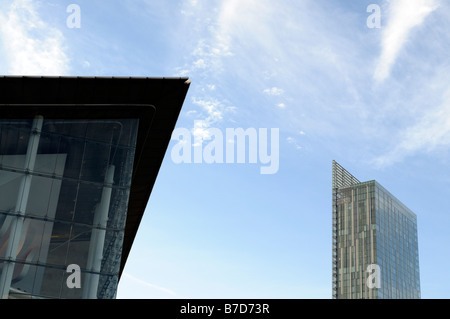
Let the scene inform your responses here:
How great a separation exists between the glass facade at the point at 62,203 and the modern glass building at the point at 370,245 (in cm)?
14062

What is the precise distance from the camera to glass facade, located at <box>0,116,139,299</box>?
22656 millimetres

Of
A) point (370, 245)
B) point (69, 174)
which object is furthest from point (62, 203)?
point (370, 245)

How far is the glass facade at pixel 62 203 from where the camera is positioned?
74.3 feet

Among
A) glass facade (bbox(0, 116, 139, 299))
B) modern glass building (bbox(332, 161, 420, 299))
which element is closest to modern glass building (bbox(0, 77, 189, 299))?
glass facade (bbox(0, 116, 139, 299))

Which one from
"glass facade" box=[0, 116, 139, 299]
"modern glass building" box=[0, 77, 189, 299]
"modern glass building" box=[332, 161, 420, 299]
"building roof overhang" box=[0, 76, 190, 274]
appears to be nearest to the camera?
"glass facade" box=[0, 116, 139, 299]

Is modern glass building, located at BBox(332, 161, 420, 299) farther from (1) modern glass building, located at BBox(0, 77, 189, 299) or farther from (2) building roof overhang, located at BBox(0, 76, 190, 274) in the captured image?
(1) modern glass building, located at BBox(0, 77, 189, 299)

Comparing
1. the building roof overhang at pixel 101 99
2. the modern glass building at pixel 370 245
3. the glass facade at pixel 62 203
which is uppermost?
the modern glass building at pixel 370 245

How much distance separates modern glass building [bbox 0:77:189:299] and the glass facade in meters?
0.04

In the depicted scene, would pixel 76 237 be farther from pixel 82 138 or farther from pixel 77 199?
pixel 82 138

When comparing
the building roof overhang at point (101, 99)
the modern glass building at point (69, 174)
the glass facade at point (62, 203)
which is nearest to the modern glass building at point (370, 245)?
the building roof overhang at point (101, 99)

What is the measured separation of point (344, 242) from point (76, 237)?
156 meters

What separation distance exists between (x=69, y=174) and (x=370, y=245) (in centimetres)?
15092

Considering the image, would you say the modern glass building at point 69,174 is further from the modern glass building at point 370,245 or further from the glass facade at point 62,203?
the modern glass building at point 370,245

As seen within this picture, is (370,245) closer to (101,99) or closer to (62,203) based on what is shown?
(101,99)
